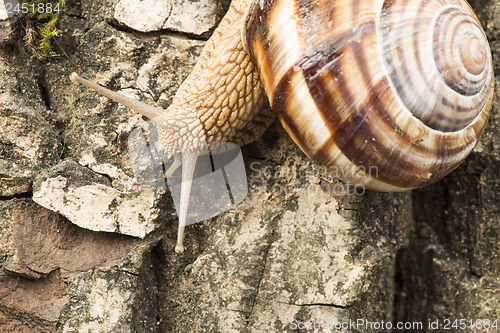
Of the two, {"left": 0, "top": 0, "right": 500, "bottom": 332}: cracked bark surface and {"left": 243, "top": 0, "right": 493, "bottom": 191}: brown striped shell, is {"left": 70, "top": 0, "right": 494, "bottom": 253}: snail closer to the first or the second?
{"left": 243, "top": 0, "right": 493, "bottom": 191}: brown striped shell

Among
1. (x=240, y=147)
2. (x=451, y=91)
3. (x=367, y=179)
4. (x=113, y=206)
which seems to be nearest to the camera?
(x=451, y=91)

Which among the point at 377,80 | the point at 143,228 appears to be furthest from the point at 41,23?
the point at 377,80

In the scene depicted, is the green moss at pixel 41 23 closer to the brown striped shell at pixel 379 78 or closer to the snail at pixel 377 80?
the snail at pixel 377 80

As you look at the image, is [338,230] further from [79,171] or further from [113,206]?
[79,171]

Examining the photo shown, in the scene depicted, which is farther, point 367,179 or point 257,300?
point 257,300

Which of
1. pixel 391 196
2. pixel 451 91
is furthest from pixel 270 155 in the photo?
pixel 451 91

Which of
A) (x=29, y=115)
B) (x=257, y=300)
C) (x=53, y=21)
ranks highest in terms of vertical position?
(x=53, y=21)

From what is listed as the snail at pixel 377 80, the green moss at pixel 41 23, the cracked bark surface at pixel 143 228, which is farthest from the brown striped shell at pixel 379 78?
the green moss at pixel 41 23
